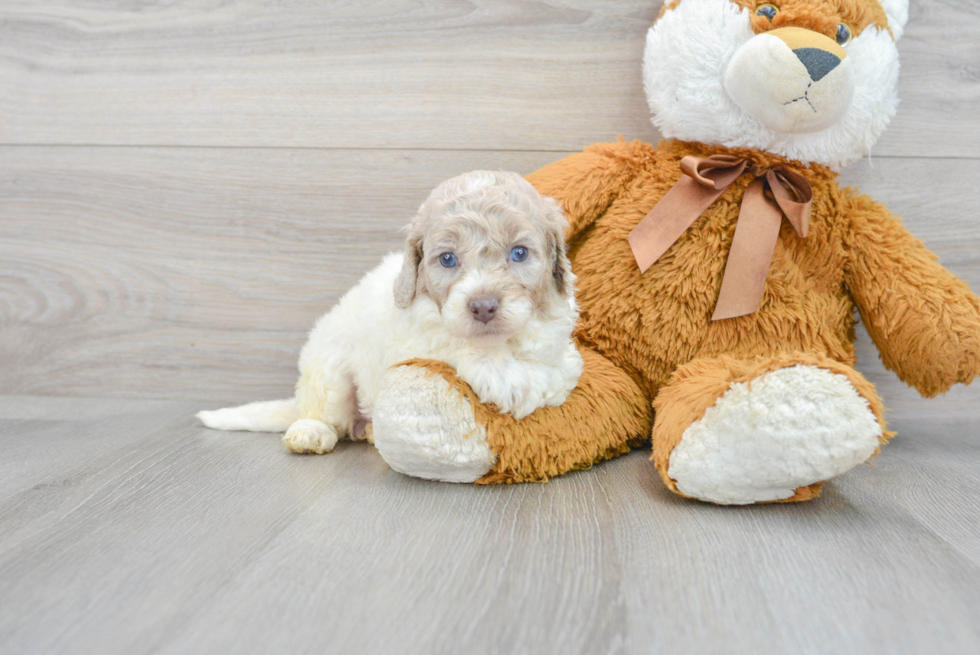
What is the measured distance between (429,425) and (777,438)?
416 mm

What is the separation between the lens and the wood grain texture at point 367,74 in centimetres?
125

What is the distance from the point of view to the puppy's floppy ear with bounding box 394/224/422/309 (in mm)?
919

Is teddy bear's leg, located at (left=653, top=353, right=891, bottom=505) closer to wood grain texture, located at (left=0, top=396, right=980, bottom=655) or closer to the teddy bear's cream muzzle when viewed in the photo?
wood grain texture, located at (left=0, top=396, right=980, bottom=655)

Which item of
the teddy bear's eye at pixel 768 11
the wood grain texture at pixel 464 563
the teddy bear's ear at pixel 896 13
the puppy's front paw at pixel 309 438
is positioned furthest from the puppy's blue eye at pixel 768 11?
the puppy's front paw at pixel 309 438

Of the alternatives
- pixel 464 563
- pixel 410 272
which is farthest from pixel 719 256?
pixel 464 563

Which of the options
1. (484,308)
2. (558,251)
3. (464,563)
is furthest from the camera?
(558,251)

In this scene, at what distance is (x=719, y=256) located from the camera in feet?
3.43

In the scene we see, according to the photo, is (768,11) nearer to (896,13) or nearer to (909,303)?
(896,13)

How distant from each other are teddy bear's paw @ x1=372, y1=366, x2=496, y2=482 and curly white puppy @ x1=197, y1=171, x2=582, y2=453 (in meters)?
0.04

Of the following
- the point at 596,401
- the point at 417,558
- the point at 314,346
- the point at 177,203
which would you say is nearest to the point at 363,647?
the point at 417,558

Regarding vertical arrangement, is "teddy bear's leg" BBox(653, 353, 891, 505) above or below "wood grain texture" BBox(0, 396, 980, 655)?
above

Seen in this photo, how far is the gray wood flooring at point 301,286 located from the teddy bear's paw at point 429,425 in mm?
46

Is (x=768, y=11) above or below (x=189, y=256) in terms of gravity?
above

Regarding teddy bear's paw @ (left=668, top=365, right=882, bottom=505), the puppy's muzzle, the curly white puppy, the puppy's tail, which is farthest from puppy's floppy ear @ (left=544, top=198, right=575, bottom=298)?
the puppy's tail
